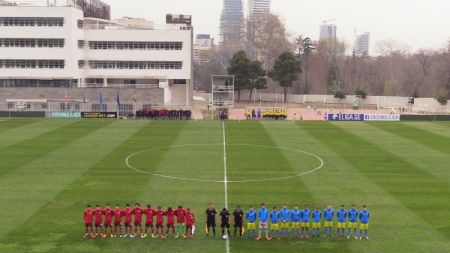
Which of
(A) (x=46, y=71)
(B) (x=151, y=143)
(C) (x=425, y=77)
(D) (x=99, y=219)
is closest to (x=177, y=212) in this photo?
(D) (x=99, y=219)

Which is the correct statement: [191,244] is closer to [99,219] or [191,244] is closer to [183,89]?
[99,219]

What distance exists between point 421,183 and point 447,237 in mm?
9046

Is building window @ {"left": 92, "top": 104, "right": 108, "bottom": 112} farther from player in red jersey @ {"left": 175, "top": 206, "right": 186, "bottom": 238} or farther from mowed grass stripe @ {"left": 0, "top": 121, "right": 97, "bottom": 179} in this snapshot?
player in red jersey @ {"left": 175, "top": 206, "right": 186, "bottom": 238}

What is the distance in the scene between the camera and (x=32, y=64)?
75188mm

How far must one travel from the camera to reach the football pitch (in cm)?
2017

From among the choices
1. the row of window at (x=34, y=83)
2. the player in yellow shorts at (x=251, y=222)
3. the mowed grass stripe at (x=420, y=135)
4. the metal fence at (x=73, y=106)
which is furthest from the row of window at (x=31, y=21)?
the player in yellow shorts at (x=251, y=222)

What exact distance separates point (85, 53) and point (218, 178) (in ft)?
181

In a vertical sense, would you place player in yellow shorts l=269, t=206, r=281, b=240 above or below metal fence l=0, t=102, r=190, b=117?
below

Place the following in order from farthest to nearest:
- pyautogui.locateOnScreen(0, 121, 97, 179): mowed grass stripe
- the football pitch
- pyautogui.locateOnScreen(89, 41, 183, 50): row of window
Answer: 1. pyautogui.locateOnScreen(89, 41, 183, 50): row of window
2. pyautogui.locateOnScreen(0, 121, 97, 179): mowed grass stripe
3. the football pitch

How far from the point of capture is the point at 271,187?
92.6 ft

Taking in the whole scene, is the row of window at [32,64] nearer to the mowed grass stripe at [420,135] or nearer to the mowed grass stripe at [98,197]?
the mowed grass stripe at [98,197]

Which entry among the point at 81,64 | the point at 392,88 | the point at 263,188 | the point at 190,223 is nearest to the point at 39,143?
the point at 263,188

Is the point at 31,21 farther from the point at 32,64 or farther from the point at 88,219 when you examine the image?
the point at 88,219

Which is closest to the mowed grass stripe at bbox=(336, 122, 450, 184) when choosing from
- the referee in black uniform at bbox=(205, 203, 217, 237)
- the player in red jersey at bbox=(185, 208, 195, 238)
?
the referee in black uniform at bbox=(205, 203, 217, 237)
